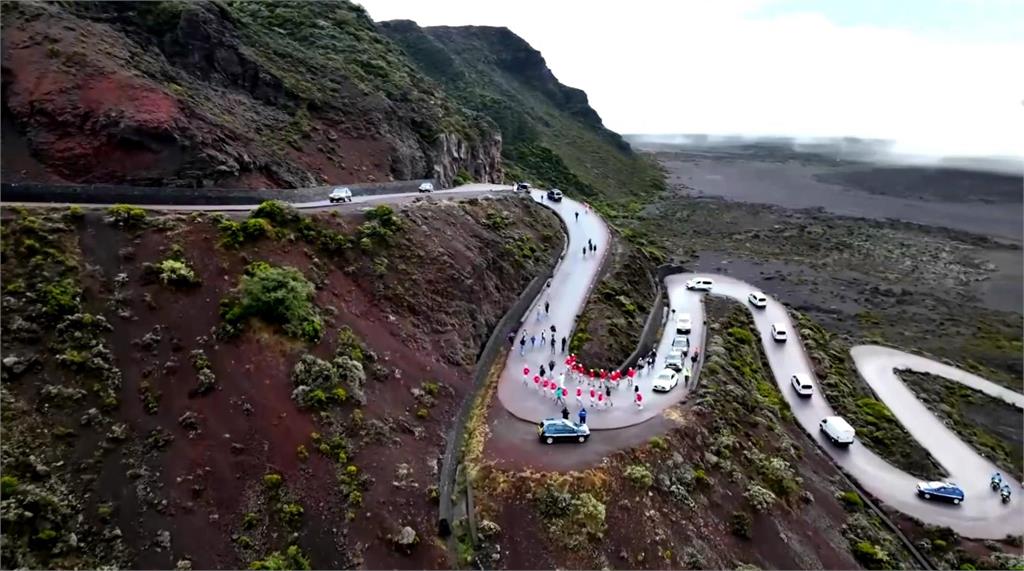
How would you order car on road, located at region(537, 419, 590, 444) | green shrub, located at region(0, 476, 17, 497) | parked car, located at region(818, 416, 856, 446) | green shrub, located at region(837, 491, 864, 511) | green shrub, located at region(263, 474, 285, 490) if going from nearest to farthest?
1. green shrub, located at region(0, 476, 17, 497)
2. green shrub, located at region(263, 474, 285, 490)
3. car on road, located at region(537, 419, 590, 444)
4. green shrub, located at region(837, 491, 864, 511)
5. parked car, located at region(818, 416, 856, 446)

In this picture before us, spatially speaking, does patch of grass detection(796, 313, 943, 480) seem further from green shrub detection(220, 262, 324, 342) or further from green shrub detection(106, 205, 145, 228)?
green shrub detection(106, 205, 145, 228)

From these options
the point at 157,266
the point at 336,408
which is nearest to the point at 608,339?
the point at 336,408

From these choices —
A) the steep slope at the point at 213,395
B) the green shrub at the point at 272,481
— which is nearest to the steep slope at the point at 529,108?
the steep slope at the point at 213,395

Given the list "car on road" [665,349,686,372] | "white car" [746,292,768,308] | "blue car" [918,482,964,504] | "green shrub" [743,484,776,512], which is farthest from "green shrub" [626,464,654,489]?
"white car" [746,292,768,308]

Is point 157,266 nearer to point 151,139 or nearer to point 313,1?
point 151,139

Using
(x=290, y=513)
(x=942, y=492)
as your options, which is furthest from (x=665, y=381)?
(x=290, y=513)

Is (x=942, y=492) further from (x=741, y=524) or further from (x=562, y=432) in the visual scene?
(x=562, y=432)
